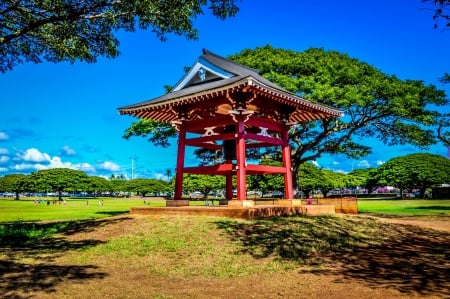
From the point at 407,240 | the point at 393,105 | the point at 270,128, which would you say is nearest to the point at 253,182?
the point at 393,105

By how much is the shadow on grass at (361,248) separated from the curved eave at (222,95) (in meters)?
5.74

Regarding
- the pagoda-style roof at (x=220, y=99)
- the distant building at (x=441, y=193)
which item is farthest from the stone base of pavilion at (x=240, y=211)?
the distant building at (x=441, y=193)

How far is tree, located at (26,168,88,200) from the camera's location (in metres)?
103

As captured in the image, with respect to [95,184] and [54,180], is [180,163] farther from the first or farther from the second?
[95,184]

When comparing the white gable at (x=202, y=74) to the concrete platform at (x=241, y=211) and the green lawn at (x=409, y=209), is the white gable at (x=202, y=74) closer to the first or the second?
the concrete platform at (x=241, y=211)

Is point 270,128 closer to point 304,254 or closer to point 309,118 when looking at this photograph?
point 309,118

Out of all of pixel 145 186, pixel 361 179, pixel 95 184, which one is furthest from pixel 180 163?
pixel 145 186

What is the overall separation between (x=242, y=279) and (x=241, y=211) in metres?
6.58

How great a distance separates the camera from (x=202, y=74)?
21.2m

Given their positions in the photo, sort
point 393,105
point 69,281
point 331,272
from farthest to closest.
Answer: point 393,105, point 331,272, point 69,281

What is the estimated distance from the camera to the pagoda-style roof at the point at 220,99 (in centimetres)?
1711

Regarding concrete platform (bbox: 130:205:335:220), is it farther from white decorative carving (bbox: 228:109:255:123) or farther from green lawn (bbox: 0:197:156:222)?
green lawn (bbox: 0:197:156:222)

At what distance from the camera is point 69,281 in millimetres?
8625

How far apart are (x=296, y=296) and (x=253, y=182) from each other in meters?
69.2
